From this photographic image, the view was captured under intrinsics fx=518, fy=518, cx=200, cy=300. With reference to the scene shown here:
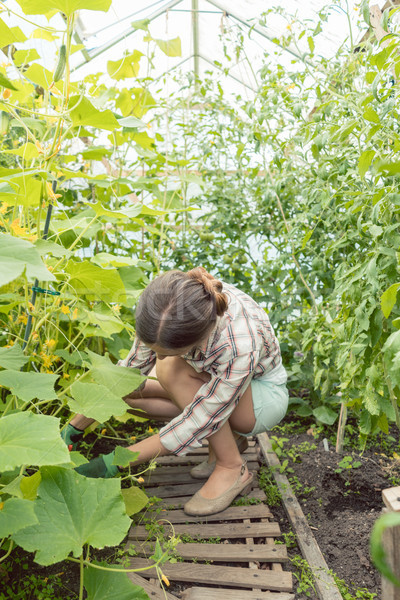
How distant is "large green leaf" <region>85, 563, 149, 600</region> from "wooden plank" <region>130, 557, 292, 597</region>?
13.4 inches

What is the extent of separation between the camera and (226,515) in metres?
1.61

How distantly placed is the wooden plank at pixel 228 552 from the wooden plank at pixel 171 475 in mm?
370

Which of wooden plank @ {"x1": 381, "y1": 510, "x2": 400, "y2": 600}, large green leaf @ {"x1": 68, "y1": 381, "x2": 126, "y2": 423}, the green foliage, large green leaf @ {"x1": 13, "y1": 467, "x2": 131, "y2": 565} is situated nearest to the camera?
wooden plank @ {"x1": 381, "y1": 510, "x2": 400, "y2": 600}

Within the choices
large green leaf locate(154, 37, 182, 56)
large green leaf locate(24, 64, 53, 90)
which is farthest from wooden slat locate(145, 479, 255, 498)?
large green leaf locate(154, 37, 182, 56)

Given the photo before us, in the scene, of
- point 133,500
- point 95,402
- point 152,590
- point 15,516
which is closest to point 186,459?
point 133,500

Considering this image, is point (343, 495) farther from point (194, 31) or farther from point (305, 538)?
point (194, 31)

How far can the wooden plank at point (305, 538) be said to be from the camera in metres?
1.30

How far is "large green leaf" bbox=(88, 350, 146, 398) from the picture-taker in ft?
4.21

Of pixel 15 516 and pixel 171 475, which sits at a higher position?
pixel 15 516

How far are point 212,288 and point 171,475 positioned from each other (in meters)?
0.79

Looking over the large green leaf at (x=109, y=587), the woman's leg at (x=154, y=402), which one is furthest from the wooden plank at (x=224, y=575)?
the woman's leg at (x=154, y=402)

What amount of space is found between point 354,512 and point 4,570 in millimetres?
1042

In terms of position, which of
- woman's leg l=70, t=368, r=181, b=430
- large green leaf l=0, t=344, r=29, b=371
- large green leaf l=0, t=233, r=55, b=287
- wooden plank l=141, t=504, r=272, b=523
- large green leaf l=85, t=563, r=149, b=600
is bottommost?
wooden plank l=141, t=504, r=272, b=523

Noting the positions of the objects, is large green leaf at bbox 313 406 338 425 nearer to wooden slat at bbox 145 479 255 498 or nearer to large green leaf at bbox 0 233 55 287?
wooden slat at bbox 145 479 255 498
